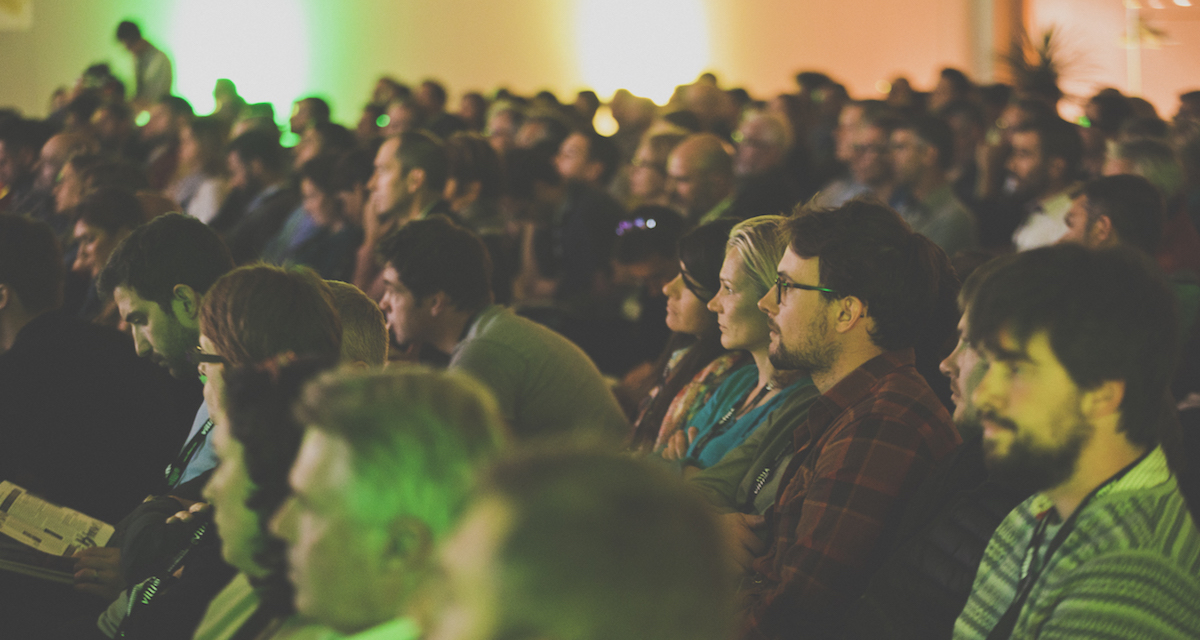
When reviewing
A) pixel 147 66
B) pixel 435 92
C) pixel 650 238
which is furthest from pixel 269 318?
pixel 147 66

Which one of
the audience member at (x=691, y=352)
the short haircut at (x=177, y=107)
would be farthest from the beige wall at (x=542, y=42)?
the audience member at (x=691, y=352)

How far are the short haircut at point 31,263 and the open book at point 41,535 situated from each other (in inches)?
29.1

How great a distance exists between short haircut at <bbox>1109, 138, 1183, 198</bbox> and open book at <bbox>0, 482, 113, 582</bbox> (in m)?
3.51

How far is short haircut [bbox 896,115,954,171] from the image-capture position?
4.85 meters

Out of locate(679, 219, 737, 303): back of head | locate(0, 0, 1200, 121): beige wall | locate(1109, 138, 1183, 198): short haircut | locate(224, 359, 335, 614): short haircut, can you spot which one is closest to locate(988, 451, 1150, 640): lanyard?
locate(224, 359, 335, 614): short haircut

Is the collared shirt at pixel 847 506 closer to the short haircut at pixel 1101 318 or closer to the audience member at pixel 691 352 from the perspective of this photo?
the short haircut at pixel 1101 318

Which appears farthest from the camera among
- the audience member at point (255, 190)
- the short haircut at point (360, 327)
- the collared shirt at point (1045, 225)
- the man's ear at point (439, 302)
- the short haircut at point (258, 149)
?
the short haircut at point (258, 149)

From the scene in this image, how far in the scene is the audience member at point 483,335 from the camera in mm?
2715

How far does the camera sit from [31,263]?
2781 millimetres

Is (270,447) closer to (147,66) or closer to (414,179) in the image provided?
(414,179)

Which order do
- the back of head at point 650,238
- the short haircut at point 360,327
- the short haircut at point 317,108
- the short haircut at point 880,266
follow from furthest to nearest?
the short haircut at point 317,108 < the back of head at point 650,238 < the short haircut at point 360,327 < the short haircut at point 880,266

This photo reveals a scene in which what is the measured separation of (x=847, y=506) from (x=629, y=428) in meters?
1.35

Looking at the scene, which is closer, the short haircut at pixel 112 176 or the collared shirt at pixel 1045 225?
the collared shirt at pixel 1045 225

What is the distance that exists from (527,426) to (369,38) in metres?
9.24
